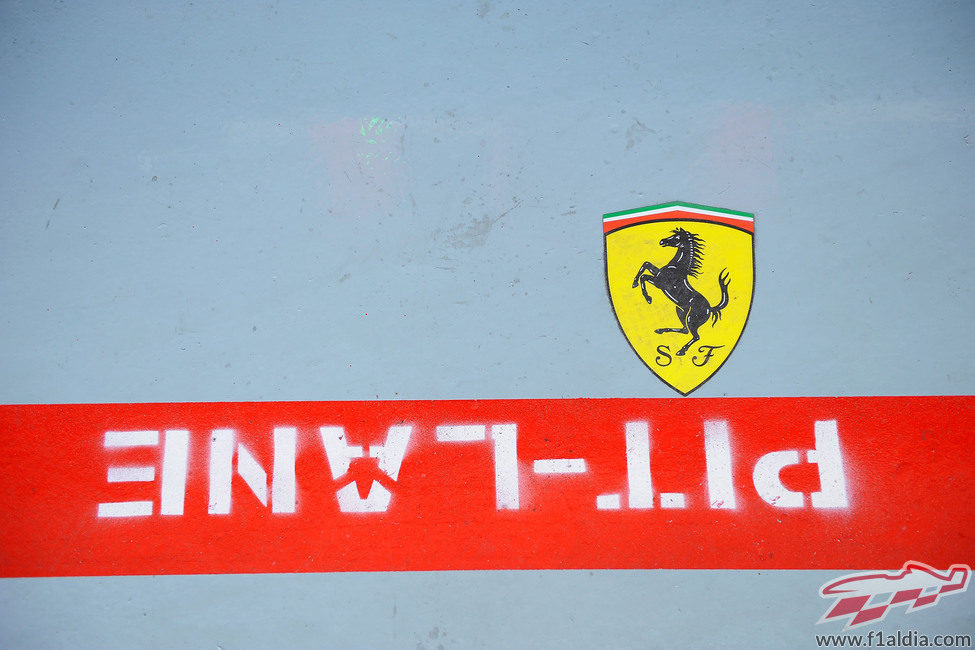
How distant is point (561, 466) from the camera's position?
1825 mm

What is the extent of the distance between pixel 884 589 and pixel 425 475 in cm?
147

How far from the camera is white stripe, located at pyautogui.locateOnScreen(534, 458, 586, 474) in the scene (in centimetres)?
182

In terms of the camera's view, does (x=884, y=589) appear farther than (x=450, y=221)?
No

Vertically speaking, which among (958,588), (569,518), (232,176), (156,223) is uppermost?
(232,176)

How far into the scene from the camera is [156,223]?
192 centimetres

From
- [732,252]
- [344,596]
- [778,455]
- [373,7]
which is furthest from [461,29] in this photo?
[344,596]

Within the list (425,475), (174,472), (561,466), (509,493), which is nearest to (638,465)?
(561,466)

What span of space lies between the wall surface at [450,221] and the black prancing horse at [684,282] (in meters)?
0.13

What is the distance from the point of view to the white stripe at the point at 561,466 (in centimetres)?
182

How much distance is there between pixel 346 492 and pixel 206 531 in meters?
0.45

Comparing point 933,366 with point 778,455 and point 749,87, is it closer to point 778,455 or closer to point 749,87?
point 778,455

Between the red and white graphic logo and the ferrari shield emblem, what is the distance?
77cm

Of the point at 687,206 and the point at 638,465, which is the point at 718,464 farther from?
the point at 687,206

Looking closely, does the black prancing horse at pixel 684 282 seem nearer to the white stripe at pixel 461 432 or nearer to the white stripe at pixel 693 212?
the white stripe at pixel 693 212
